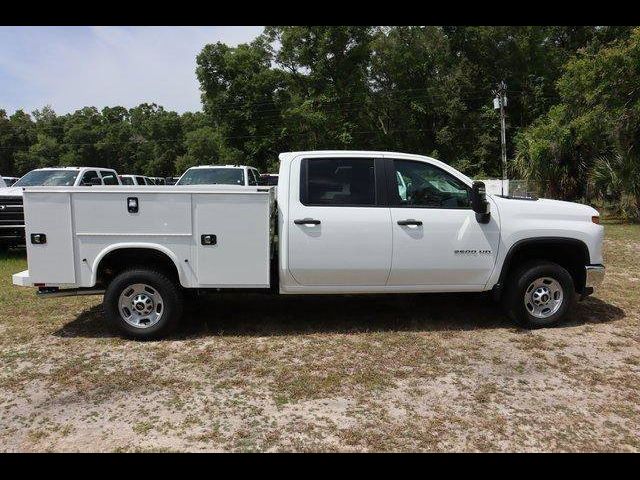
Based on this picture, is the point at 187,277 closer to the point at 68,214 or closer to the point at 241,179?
the point at 68,214

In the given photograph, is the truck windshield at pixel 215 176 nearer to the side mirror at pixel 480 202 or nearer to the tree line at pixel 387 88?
the side mirror at pixel 480 202

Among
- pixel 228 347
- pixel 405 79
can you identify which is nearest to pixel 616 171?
pixel 228 347

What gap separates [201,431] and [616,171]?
54.0 ft

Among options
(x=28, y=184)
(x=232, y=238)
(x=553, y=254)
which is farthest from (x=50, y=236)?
(x=28, y=184)

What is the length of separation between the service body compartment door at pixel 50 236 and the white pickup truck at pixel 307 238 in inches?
0.4

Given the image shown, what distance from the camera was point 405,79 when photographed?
45844 mm

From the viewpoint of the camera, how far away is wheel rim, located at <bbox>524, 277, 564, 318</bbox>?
18.7 feet

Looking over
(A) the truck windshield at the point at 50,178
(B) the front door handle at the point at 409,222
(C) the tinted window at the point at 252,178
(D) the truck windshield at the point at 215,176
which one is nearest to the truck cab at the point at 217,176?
(D) the truck windshield at the point at 215,176

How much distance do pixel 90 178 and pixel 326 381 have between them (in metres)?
9.78

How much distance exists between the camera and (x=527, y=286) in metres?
5.65

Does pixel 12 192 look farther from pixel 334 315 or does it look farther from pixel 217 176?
pixel 334 315

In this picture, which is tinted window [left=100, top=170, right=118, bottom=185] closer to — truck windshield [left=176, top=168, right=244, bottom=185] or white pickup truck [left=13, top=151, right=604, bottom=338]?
truck windshield [left=176, top=168, right=244, bottom=185]

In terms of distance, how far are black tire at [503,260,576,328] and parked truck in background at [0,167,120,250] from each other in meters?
8.83

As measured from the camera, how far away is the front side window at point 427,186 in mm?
5508
